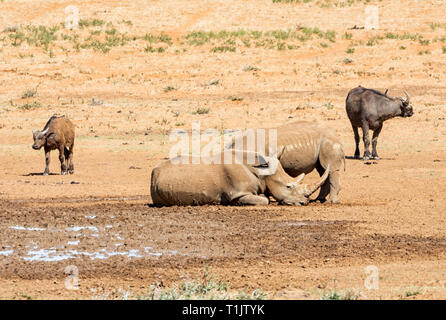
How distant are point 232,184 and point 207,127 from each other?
12894 millimetres

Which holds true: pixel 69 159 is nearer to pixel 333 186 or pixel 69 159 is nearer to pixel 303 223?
pixel 333 186

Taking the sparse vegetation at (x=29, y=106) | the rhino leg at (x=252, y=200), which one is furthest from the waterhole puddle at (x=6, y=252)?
the sparse vegetation at (x=29, y=106)

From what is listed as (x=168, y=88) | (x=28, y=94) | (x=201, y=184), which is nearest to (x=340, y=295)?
(x=201, y=184)

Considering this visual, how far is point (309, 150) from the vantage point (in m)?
14.0

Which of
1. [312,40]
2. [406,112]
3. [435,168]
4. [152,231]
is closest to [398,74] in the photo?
[312,40]

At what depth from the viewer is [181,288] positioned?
26.6ft

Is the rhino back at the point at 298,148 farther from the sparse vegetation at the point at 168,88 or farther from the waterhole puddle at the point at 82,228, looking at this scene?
the sparse vegetation at the point at 168,88

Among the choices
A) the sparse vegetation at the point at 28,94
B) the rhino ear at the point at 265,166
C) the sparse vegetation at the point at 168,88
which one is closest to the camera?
the rhino ear at the point at 265,166

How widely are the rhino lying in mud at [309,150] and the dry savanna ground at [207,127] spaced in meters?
0.68

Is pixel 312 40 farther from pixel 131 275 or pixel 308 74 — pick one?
pixel 131 275

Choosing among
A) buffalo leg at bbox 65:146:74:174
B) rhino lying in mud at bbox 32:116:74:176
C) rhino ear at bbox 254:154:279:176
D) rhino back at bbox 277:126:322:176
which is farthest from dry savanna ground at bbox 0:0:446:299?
rhino back at bbox 277:126:322:176

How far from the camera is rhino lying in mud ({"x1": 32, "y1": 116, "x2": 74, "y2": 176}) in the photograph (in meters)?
19.0

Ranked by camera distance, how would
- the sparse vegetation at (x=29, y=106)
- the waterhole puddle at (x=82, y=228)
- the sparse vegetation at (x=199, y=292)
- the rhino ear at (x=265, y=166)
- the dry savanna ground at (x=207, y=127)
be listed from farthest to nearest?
the sparse vegetation at (x=29, y=106) < the rhino ear at (x=265, y=166) < the waterhole puddle at (x=82, y=228) < the dry savanna ground at (x=207, y=127) < the sparse vegetation at (x=199, y=292)

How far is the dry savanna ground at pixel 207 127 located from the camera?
29.9 feet
